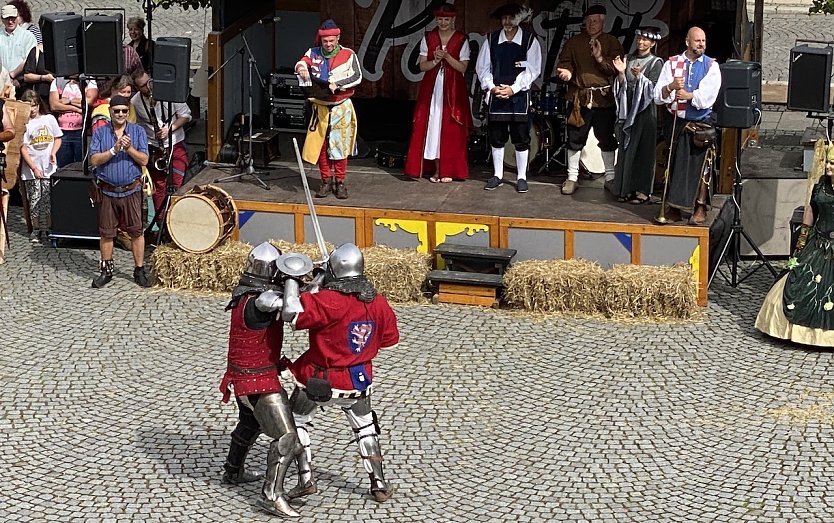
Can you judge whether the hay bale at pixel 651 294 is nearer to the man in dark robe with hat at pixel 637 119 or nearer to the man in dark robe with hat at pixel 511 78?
the man in dark robe with hat at pixel 637 119

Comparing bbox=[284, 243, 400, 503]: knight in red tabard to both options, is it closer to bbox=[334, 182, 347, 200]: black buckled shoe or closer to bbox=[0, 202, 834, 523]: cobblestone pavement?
bbox=[0, 202, 834, 523]: cobblestone pavement

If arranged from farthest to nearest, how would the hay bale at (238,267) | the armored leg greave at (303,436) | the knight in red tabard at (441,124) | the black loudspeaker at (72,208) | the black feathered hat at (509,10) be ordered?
the knight in red tabard at (441,124)
the black loudspeaker at (72,208)
the black feathered hat at (509,10)
the hay bale at (238,267)
the armored leg greave at (303,436)

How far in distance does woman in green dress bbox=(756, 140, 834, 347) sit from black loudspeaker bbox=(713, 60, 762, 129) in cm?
77

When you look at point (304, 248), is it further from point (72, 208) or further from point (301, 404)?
point (301, 404)

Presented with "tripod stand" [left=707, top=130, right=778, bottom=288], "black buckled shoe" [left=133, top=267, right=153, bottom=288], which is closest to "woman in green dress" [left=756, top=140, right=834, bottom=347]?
"tripod stand" [left=707, top=130, right=778, bottom=288]

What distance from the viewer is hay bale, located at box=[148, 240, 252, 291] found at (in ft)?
37.9

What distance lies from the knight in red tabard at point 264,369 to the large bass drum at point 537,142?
568cm

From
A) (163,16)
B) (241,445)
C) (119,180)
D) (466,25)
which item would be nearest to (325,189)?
(119,180)

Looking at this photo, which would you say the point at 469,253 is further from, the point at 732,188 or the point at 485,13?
the point at 485,13

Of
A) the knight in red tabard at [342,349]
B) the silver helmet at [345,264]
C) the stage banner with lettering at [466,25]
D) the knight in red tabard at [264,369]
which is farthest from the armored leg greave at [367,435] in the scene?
the stage banner with lettering at [466,25]

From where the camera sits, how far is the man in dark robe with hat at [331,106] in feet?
39.3

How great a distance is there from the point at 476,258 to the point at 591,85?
1765mm

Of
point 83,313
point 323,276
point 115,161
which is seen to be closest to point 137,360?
point 83,313

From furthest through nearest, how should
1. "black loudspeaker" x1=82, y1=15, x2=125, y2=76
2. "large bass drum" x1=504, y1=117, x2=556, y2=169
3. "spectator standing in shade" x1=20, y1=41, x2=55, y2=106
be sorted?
"spectator standing in shade" x1=20, y1=41, x2=55, y2=106
"large bass drum" x1=504, y1=117, x2=556, y2=169
"black loudspeaker" x1=82, y1=15, x2=125, y2=76
